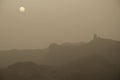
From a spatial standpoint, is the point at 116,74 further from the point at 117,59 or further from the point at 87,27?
the point at 87,27

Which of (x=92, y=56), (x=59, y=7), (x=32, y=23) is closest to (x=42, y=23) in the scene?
(x=32, y=23)

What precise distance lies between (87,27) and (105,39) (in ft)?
0.57

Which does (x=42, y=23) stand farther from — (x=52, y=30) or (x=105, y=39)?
(x=105, y=39)

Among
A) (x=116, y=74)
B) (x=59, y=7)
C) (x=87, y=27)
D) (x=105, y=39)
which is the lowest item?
(x=116, y=74)

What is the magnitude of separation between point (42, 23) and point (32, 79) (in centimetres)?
45

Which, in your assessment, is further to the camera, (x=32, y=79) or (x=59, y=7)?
(x=59, y=7)

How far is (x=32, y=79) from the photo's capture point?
164 cm

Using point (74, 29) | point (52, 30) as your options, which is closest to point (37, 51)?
point (52, 30)

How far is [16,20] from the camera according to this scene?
175 cm

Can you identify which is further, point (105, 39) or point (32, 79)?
point (105, 39)

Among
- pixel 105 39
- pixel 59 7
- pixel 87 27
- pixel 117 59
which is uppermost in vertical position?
pixel 59 7

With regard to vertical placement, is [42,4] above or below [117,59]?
above

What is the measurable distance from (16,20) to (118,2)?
856 mm

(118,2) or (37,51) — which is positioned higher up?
(118,2)
